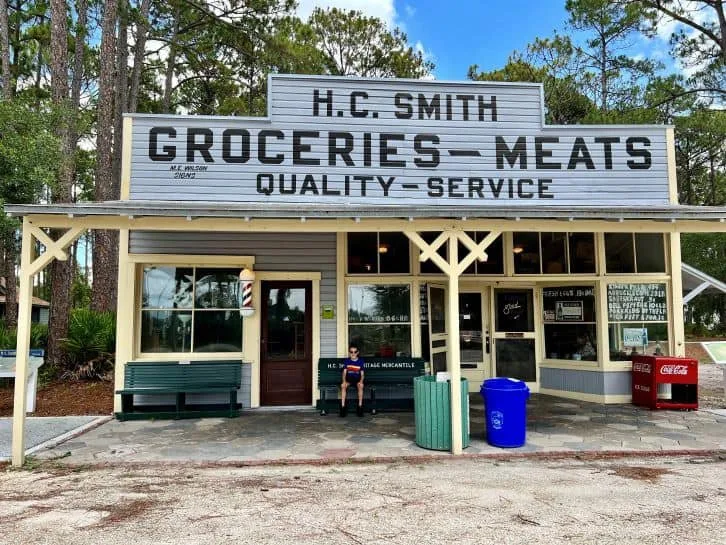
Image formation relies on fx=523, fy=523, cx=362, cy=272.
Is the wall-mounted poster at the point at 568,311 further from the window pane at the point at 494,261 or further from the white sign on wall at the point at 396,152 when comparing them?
the white sign on wall at the point at 396,152

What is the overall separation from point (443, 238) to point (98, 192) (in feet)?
33.6

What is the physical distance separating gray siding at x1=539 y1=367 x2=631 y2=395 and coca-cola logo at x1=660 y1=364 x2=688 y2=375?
2.17 feet

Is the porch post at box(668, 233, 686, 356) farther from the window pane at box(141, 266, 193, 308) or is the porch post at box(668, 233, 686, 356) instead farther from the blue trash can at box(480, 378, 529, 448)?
the window pane at box(141, 266, 193, 308)

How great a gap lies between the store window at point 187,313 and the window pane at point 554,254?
18.1 feet

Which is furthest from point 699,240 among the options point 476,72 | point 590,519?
point 590,519

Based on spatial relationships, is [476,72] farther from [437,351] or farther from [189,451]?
[189,451]

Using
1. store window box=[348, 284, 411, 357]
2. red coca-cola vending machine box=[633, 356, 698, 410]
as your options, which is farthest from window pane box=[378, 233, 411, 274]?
red coca-cola vending machine box=[633, 356, 698, 410]

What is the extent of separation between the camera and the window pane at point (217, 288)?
867cm

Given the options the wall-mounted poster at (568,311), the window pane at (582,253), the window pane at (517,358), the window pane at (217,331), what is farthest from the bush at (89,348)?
the window pane at (582,253)

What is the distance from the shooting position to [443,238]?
6359mm

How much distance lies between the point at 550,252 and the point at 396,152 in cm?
334

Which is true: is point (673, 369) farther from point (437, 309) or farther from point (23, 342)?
point (23, 342)

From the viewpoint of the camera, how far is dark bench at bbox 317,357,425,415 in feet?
27.2

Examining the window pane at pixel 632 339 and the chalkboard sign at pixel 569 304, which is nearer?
the window pane at pixel 632 339
